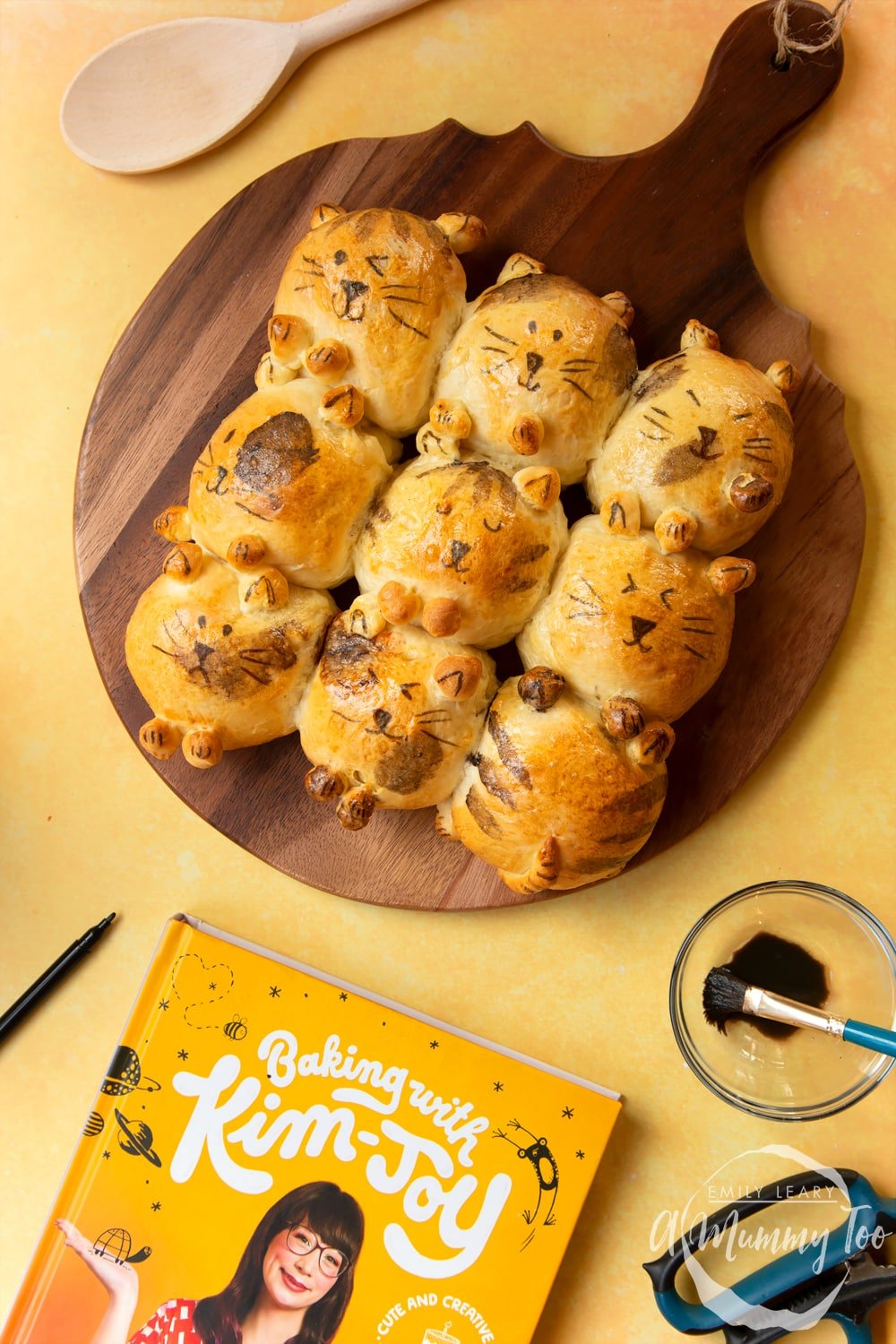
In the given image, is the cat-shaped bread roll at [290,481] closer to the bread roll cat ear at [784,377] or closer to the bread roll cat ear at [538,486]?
the bread roll cat ear at [538,486]

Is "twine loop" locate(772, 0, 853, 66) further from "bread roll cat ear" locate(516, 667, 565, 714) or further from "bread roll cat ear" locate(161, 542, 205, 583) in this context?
"bread roll cat ear" locate(161, 542, 205, 583)

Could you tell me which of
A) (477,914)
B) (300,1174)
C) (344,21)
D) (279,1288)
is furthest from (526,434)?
(279,1288)

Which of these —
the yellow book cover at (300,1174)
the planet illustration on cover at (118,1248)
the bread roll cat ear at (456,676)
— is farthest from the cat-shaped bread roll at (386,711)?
the planet illustration on cover at (118,1248)

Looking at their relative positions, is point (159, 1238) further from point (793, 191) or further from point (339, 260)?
point (793, 191)

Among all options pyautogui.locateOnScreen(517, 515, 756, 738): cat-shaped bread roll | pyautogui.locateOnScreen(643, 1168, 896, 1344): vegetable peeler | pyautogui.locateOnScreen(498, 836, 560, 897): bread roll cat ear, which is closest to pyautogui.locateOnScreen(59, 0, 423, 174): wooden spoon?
pyautogui.locateOnScreen(517, 515, 756, 738): cat-shaped bread roll

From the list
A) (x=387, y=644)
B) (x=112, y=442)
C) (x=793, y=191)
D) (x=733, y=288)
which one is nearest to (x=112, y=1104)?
(x=387, y=644)

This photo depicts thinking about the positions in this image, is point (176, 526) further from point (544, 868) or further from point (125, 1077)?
point (125, 1077)
